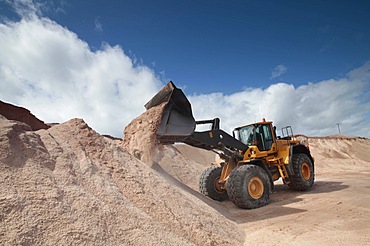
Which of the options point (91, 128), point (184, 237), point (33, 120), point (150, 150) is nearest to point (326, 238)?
point (184, 237)

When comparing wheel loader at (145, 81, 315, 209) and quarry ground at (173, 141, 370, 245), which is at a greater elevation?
wheel loader at (145, 81, 315, 209)

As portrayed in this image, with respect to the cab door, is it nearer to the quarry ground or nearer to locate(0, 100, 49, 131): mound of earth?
the quarry ground

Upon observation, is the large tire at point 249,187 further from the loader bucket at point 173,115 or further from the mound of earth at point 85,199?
the mound of earth at point 85,199

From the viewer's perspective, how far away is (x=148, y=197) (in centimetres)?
402

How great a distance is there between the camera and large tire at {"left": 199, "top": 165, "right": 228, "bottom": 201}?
830 centimetres

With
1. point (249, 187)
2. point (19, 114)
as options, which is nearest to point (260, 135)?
point (249, 187)

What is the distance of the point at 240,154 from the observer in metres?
7.97

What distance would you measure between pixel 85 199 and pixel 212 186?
572 centimetres

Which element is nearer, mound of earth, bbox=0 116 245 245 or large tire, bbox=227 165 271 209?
mound of earth, bbox=0 116 245 245

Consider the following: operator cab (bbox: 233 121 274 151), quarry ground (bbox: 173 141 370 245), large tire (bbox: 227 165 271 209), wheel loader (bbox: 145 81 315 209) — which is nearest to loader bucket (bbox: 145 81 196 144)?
wheel loader (bbox: 145 81 315 209)

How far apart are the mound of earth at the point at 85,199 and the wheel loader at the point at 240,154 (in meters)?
1.49

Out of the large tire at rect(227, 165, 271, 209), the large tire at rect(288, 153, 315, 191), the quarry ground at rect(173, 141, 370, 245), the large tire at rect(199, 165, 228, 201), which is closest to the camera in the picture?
the quarry ground at rect(173, 141, 370, 245)

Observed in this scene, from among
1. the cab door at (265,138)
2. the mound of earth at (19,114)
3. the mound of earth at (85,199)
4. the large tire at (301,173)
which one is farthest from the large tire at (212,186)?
the mound of earth at (19,114)

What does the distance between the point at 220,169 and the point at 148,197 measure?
201 inches
